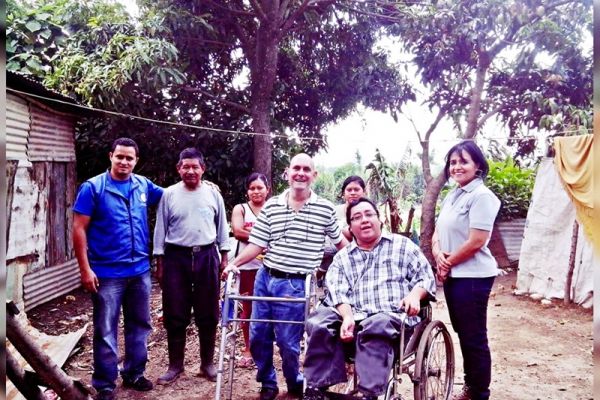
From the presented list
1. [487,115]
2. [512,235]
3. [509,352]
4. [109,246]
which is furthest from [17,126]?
[512,235]

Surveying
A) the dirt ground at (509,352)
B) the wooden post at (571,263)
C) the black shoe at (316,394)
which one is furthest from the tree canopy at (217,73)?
the black shoe at (316,394)

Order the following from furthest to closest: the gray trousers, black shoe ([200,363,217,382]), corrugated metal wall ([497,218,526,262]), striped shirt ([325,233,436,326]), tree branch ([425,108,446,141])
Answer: corrugated metal wall ([497,218,526,262]), tree branch ([425,108,446,141]), black shoe ([200,363,217,382]), striped shirt ([325,233,436,326]), the gray trousers

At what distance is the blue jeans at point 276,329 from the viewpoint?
3271 mm

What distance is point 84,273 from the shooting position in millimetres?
3188

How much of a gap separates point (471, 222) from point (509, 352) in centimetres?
245

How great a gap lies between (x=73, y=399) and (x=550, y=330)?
5.58 meters

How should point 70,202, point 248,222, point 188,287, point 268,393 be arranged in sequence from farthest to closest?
point 70,202 < point 248,222 < point 188,287 < point 268,393

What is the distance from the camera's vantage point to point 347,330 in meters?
2.66

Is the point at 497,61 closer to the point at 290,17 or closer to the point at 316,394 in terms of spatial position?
the point at 290,17

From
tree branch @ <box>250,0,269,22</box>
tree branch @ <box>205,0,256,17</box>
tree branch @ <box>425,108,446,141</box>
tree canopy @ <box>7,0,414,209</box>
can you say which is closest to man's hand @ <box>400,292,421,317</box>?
tree canopy @ <box>7,0,414,209</box>

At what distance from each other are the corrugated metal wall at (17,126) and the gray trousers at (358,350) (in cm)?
448

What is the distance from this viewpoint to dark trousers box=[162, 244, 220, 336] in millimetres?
3703

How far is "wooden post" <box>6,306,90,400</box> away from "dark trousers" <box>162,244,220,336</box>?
245cm

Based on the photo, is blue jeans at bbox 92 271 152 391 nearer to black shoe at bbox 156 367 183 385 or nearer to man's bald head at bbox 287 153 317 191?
black shoe at bbox 156 367 183 385
